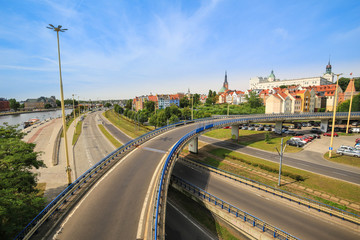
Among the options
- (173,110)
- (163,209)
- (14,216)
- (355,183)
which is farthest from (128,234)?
(173,110)

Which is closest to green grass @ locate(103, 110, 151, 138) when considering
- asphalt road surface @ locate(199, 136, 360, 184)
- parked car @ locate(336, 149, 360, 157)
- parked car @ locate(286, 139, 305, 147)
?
asphalt road surface @ locate(199, 136, 360, 184)

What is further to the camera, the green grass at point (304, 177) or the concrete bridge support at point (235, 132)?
the concrete bridge support at point (235, 132)

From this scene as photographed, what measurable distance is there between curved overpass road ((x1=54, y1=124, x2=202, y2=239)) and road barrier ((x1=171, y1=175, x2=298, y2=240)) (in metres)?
7.94

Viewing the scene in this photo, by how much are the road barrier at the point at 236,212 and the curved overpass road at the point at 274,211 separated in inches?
54.7

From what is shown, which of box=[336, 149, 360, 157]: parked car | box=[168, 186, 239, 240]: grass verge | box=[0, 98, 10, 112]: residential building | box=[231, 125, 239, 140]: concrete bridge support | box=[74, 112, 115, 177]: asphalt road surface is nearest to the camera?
box=[168, 186, 239, 240]: grass verge

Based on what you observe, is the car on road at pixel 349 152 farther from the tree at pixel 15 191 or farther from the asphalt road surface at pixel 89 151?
the asphalt road surface at pixel 89 151

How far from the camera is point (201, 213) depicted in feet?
71.4

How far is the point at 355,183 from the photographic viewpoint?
80.8ft

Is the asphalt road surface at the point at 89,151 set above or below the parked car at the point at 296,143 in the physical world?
below

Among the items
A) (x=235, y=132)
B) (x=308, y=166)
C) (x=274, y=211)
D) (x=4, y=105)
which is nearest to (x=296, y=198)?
(x=274, y=211)

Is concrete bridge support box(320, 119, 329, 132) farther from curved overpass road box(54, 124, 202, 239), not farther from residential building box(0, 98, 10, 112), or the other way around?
residential building box(0, 98, 10, 112)

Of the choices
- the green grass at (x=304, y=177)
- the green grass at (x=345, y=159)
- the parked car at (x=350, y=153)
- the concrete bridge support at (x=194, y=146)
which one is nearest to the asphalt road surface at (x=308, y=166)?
Result: the green grass at (x=304, y=177)

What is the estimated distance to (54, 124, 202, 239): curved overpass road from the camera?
10.7 meters

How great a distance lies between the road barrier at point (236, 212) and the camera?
51.4 feet
